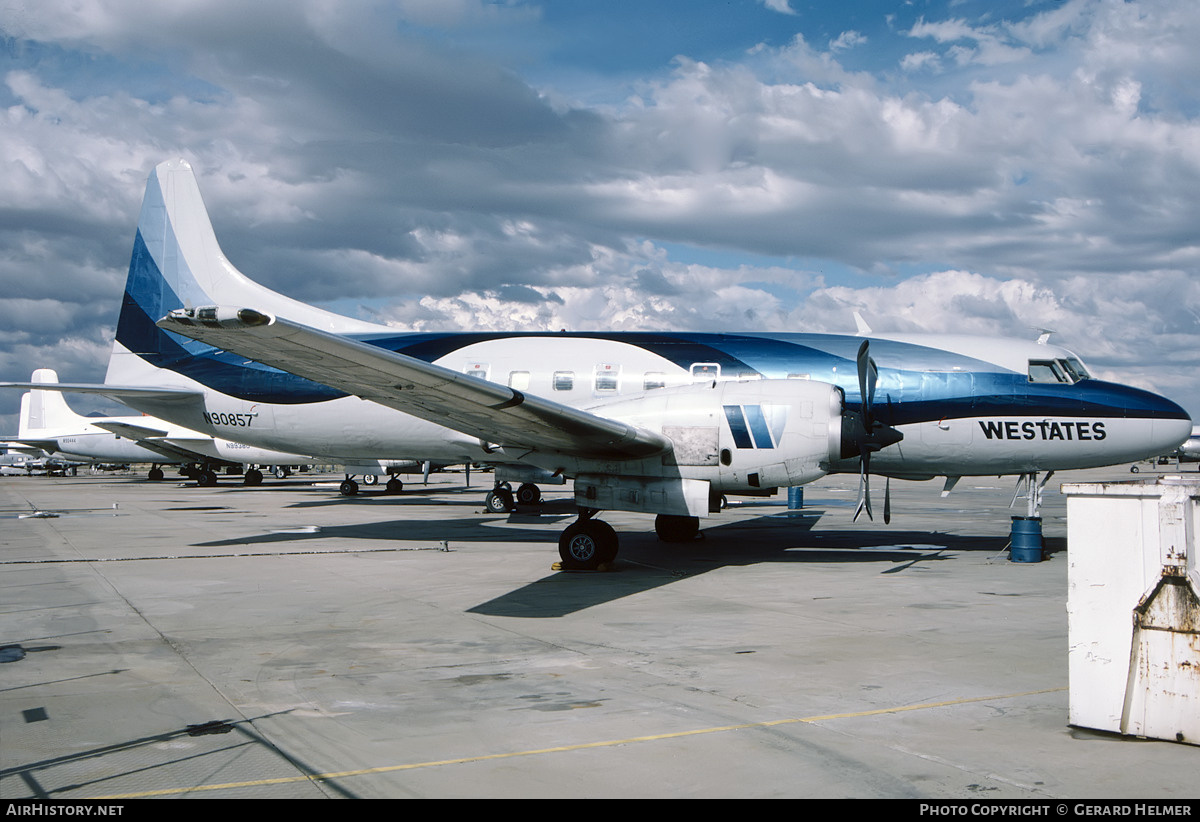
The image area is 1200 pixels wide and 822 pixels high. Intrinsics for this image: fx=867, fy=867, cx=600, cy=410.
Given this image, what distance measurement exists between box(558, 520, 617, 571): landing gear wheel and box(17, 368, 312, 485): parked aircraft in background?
79.7 ft

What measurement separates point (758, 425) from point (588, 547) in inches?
130

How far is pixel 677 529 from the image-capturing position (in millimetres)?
17906

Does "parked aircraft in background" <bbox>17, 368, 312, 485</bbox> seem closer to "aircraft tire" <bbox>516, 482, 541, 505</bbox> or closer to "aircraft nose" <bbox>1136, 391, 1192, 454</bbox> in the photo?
"aircraft tire" <bbox>516, 482, 541, 505</bbox>

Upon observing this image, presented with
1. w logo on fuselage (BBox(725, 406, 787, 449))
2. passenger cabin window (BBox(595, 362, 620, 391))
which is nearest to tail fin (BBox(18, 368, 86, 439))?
passenger cabin window (BBox(595, 362, 620, 391))

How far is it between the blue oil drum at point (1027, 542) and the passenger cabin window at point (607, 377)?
7.57m

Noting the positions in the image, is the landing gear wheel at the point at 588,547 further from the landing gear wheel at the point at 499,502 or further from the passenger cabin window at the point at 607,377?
the landing gear wheel at the point at 499,502

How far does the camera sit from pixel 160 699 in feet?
21.6

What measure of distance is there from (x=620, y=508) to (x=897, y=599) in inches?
169

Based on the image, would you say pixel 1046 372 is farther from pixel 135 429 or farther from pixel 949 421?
pixel 135 429

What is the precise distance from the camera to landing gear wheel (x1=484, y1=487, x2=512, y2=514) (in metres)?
26.8

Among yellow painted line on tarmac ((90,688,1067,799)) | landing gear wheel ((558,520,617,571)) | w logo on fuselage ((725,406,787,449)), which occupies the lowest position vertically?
yellow painted line on tarmac ((90,688,1067,799))

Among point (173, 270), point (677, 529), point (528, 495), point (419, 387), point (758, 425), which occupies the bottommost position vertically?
point (677, 529)

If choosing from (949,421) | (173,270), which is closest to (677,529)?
(949,421)
